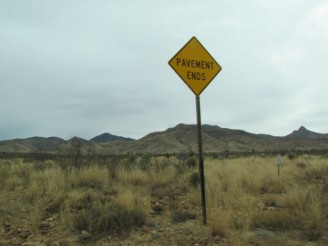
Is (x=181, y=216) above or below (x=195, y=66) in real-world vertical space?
below

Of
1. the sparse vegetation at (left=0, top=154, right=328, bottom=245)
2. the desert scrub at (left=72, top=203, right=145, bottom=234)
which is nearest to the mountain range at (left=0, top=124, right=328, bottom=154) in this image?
the sparse vegetation at (left=0, top=154, right=328, bottom=245)

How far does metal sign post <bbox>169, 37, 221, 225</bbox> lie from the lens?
8.20 m

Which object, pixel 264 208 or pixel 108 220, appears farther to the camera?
pixel 264 208

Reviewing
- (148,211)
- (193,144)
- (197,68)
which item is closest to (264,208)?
(148,211)

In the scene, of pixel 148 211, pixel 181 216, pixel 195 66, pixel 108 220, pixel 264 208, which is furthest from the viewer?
pixel 264 208

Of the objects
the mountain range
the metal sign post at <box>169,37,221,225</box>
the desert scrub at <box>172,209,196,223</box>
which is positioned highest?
the mountain range

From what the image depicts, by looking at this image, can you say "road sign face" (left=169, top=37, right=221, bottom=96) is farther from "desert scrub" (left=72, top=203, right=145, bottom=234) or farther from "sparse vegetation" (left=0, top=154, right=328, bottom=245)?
"desert scrub" (left=72, top=203, right=145, bottom=234)

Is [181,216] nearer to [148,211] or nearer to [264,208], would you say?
[148,211]

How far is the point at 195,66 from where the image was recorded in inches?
334

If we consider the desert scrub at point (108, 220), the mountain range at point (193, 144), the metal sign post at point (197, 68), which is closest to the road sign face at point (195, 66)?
the metal sign post at point (197, 68)

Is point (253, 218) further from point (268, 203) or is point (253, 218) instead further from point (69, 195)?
point (69, 195)

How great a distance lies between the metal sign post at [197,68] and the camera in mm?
8195

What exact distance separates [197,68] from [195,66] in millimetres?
61

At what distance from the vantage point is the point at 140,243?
6742 millimetres
